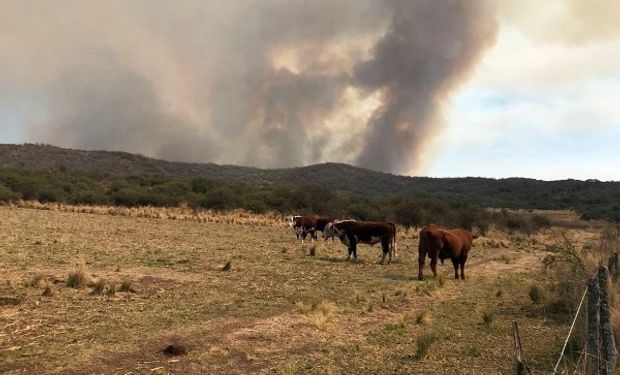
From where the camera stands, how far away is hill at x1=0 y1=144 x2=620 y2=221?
310 feet

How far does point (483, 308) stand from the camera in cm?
1337

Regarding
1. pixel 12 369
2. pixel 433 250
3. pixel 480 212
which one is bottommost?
pixel 12 369

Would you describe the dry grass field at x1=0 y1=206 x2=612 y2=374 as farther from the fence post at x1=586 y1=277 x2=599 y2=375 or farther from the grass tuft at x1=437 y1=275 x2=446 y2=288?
the fence post at x1=586 y1=277 x2=599 y2=375

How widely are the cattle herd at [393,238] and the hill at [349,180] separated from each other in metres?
61.5

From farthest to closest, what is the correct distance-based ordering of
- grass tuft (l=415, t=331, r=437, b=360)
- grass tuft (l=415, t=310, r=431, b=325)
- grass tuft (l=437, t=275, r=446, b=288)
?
grass tuft (l=437, t=275, r=446, b=288) → grass tuft (l=415, t=310, r=431, b=325) → grass tuft (l=415, t=331, r=437, b=360)

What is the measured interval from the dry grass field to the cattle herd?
0.91m

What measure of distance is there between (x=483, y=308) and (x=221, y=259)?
10.6m

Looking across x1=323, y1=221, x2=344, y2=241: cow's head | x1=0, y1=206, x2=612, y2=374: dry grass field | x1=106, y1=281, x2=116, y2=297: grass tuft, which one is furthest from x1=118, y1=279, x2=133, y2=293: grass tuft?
x1=323, y1=221, x2=344, y2=241: cow's head

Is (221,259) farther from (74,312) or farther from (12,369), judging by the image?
(12,369)

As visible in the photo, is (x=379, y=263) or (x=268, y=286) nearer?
(x=268, y=286)

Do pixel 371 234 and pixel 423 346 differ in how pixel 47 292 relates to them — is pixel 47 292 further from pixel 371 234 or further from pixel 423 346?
pixel 371 234

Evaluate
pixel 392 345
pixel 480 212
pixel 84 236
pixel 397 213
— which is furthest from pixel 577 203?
pixel 392 345

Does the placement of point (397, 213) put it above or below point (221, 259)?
above

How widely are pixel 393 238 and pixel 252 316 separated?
39.4 ft
